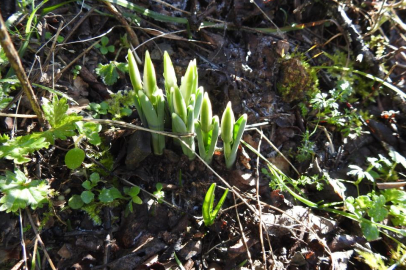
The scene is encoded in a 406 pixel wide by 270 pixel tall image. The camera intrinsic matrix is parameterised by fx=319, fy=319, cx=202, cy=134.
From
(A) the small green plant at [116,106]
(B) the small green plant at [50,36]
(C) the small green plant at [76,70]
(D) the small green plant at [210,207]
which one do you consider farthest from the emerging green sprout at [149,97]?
(B) the small green plant at [50,36]

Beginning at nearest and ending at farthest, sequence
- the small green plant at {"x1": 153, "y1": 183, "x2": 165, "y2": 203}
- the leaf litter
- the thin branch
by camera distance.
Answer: the thin branch < the leaf litter < the small green plant at {"x1": 153, "y1": 183, "x2": 165, "y2": 203}

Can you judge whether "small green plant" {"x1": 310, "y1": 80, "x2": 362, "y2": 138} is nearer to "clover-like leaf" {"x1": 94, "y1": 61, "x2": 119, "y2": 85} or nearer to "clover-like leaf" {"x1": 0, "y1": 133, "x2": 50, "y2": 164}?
"clover-like leaf" {"x1": 94, "y1": 61, "x2": 119, "y2": 85}

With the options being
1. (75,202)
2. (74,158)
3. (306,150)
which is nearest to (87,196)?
(75,202)

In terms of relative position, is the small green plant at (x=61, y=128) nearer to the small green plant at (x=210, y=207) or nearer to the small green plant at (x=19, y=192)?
the small green plant at (x=19, y=192)

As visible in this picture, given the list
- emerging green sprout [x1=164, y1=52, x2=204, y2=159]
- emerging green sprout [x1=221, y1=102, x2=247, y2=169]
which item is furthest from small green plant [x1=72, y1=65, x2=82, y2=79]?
emerging green sprout [x1=221, y1=102, x2=247, y2=169]

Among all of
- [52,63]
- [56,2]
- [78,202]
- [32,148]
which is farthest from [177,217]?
[56,2]

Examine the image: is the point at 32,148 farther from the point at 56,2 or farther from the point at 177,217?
the point at 56,2
